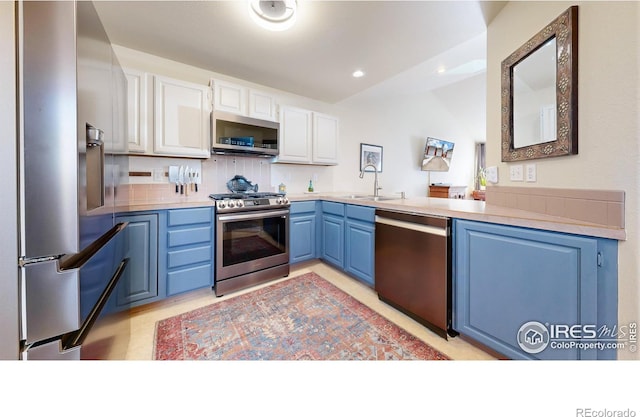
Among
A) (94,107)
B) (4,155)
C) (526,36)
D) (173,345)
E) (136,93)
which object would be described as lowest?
(173,345)

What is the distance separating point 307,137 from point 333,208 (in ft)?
3.57

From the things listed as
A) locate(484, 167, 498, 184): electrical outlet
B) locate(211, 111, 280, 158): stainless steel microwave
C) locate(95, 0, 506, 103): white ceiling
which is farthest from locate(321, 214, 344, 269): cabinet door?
locate(95, 0, 506, 103): white ceiling

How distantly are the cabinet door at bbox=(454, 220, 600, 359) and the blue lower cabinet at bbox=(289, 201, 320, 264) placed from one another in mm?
1640

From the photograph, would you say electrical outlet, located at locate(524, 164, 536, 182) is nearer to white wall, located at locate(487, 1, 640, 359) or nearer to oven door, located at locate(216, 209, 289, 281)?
white wall, located at locate(487, 1, 640, 359)

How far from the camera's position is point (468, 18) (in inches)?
71.1

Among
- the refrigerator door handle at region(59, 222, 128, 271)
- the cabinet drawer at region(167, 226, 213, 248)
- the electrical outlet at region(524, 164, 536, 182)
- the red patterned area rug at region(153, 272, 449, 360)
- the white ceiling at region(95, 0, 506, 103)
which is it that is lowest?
the red patterned area rug at region(153, 272, 449, 360)

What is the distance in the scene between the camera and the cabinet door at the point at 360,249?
7.00ft

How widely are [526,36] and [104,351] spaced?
294 cm

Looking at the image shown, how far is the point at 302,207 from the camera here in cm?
269

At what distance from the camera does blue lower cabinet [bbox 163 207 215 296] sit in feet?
6.28

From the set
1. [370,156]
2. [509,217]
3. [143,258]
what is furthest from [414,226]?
[370,156]

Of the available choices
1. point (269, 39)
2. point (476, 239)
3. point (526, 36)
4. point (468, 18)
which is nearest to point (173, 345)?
point (476, 239)

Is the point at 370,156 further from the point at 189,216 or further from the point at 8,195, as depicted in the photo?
the point at 8,195
